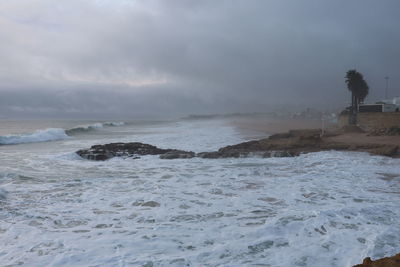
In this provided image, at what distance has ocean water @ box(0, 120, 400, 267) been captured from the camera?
15.0 ft

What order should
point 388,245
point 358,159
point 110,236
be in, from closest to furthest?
point 388,245
point 110,236
point 358,159

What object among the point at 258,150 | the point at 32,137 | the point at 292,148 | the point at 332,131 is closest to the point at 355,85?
the point at 332,131

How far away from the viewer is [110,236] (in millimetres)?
5332

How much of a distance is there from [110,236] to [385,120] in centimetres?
3243

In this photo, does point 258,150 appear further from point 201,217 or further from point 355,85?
point 355,85

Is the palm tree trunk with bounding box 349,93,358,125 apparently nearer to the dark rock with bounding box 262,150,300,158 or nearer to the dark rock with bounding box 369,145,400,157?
the dark rock with bounding box 369,145,400,157

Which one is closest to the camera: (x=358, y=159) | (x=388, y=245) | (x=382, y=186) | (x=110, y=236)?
(x=388, y=245)

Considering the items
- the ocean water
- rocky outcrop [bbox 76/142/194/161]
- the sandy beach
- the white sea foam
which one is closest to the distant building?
the sandy beach

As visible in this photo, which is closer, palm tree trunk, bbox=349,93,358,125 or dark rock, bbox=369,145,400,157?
dark rock, bbox=369,145,400,157

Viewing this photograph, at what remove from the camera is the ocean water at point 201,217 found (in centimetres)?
457

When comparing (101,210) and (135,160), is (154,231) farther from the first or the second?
(135,160)

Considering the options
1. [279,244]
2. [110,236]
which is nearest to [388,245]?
[279,244]

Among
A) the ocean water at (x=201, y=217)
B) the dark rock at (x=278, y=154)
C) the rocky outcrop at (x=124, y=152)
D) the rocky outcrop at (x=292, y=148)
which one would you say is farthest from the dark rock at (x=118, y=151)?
the dark rock at (x=278, y=154)

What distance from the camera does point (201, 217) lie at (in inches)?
247
